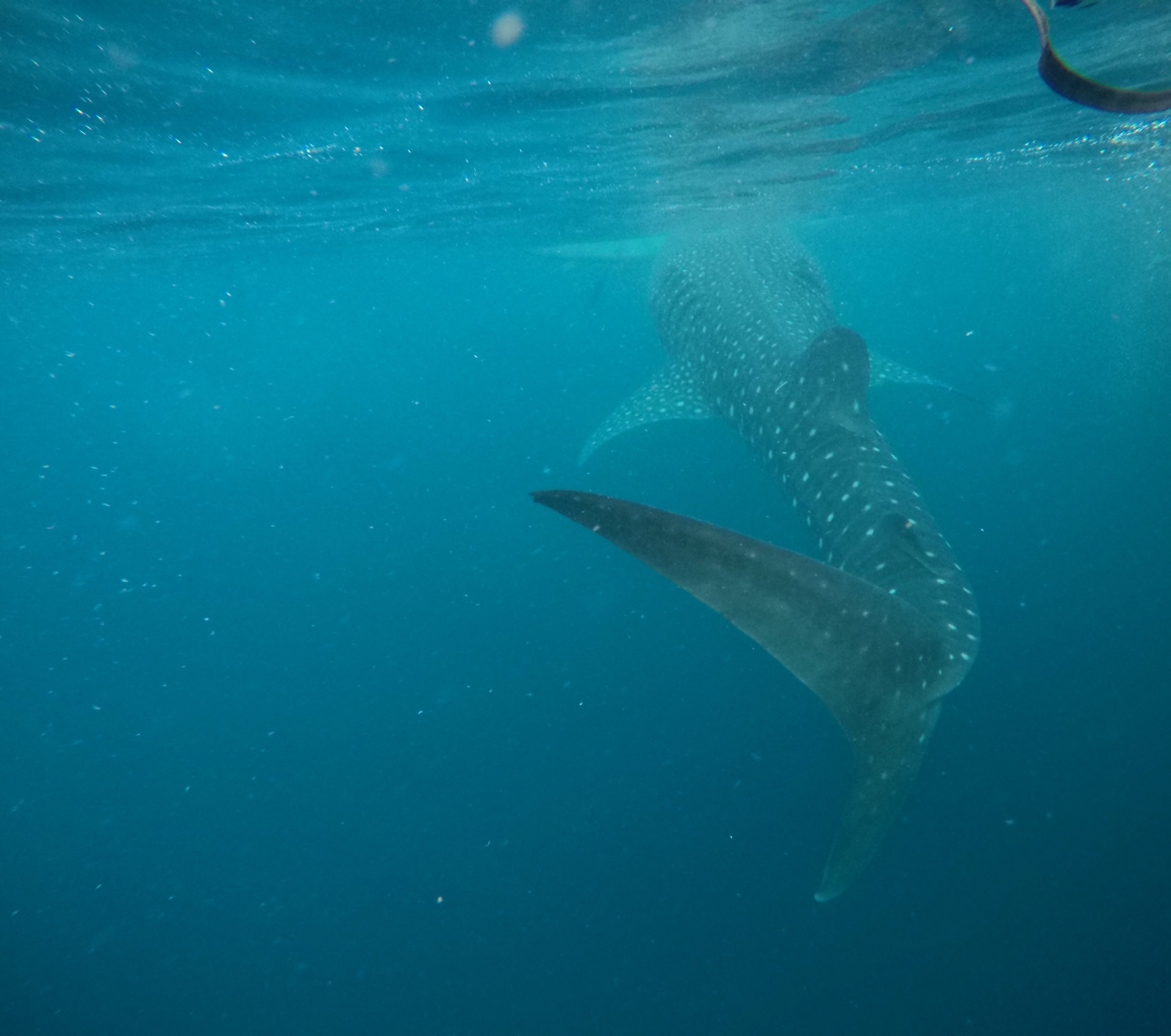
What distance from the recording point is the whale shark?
2.92 metres

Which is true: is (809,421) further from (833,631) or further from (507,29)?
(507,29)

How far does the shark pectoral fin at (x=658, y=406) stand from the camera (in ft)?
29.9

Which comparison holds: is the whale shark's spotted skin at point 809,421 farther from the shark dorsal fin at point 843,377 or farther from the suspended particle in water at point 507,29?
the suspended particle in water at point 507,29

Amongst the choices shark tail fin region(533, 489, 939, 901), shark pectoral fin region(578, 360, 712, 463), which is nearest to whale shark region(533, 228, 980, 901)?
shark tail fin region(533, 489, 939, 901)

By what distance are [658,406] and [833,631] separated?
658cm

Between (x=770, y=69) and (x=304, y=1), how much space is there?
6217 millimetres

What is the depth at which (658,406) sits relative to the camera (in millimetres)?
9445

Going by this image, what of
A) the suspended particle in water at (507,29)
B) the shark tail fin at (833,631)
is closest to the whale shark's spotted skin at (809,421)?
the shark tail fin at (833,631)

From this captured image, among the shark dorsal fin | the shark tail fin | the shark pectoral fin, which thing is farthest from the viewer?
the shark pectoral fin

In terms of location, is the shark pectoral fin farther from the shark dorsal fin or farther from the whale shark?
the shark dorsal fin

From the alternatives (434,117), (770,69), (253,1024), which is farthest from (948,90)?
(253,1024)

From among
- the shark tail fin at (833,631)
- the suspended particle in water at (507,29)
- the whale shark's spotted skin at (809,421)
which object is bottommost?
the shark tail fin at (833,631)

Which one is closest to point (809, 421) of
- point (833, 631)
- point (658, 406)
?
point (833, 631)

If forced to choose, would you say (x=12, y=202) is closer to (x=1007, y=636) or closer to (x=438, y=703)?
(x=438, y=703)
